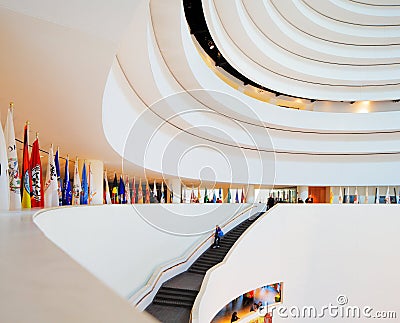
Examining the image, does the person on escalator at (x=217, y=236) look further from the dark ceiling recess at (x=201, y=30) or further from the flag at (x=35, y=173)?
the flag at (x=35, y=173)

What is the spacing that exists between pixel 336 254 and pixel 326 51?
13.7 metres

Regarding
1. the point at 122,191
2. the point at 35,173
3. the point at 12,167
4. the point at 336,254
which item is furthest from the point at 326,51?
the point at 12,167

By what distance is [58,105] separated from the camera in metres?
7.45

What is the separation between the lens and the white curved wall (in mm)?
16531

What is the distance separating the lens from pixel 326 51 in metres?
23.6

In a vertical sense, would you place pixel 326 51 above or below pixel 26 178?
above

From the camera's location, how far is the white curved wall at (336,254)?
54.2 ft

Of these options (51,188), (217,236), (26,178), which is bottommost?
(217,236)

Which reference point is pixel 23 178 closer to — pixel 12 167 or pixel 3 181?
pixel 12 167

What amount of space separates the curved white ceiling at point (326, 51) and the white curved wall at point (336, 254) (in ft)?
30.6

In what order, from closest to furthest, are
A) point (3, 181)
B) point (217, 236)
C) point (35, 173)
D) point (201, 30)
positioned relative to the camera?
point (3, 181) < point (35, 173) < point (217, 236) < point (201, 30)

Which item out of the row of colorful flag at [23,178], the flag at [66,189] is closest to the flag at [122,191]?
the flag at [66,189]

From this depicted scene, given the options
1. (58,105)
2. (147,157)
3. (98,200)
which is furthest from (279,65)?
(58,105)

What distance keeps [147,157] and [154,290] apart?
4.94 metres
